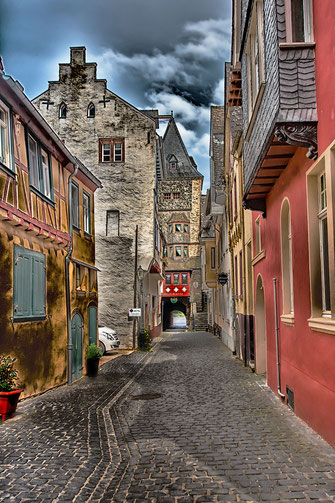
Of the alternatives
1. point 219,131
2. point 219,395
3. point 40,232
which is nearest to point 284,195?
point 219,395

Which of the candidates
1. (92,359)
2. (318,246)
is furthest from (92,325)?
(318,246)

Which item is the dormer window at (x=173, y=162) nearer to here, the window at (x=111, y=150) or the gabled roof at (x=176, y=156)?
the gabled roof at (x=176, y=156)

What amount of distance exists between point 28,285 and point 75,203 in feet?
14.3

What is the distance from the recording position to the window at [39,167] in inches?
408

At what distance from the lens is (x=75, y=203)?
13.6m

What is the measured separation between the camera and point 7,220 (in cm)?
878

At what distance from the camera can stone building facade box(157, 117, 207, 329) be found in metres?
53.8

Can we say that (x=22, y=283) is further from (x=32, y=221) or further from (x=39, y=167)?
(x=39, y=167)

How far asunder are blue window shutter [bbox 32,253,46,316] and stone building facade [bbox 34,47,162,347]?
12330mm

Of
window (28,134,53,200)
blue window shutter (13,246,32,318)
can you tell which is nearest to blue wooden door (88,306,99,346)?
window (28,134,53,200)

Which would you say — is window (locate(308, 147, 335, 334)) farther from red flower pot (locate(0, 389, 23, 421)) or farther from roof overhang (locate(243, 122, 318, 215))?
red flower pot (locate(0, 389, 23, 421))

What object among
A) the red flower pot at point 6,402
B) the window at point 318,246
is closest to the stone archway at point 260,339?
the window at point 318,246

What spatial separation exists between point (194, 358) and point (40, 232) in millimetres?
9769

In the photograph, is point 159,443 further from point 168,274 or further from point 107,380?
point 168,274
